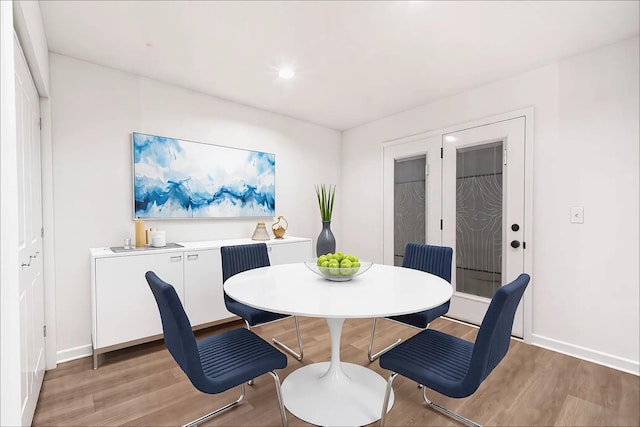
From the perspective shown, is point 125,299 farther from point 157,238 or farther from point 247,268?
point 247,268

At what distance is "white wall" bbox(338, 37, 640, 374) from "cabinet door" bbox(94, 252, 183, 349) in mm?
3376

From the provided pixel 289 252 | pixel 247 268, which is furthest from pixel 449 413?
pixel 289 252

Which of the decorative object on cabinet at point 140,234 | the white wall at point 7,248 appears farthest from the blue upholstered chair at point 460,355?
the decorative object on cabinet at point 140,234

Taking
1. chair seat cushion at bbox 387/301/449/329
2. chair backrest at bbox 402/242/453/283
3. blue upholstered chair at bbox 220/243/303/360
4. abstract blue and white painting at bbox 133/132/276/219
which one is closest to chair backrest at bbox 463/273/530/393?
chair seat cushion at bbox 387/301/449/329

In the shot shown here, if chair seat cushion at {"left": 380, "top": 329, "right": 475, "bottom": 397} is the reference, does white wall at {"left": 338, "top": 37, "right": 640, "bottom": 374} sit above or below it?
above

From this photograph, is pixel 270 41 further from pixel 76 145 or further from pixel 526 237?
pixel 526 237

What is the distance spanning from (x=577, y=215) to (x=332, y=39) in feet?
8.09

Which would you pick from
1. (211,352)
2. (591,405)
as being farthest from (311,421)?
(591,405)

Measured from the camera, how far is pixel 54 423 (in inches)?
67.4

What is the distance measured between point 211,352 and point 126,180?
6.59 ft

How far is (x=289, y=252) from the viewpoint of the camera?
11.3 feet

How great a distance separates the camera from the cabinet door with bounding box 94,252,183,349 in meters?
2.32

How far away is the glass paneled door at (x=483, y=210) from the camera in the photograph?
9.46 feet

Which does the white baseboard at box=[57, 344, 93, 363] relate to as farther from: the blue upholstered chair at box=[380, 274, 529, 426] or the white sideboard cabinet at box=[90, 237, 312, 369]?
the blue upholstered chair at box=[380, 274, 529, 426]
